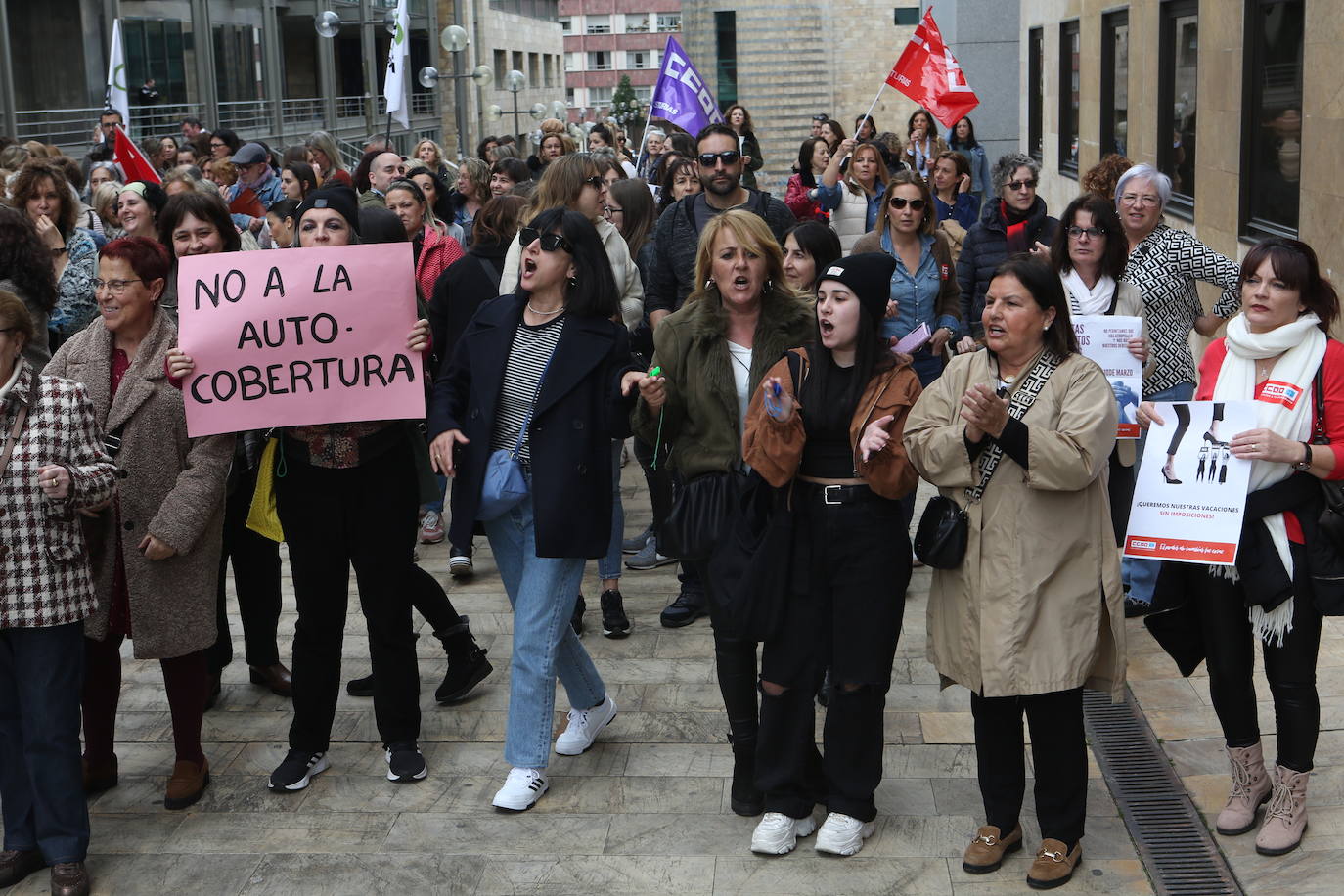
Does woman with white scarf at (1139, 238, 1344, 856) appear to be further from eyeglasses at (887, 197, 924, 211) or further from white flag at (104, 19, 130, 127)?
white flag at (104, 19, 130, 127)

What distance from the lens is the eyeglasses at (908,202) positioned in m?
7.79

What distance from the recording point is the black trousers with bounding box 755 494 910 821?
4.85 meters

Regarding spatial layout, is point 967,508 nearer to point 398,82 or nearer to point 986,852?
point 986,852

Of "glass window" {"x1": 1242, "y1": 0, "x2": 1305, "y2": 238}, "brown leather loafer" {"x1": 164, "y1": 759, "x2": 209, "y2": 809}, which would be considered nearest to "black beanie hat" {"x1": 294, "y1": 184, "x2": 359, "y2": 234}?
"brown leather loafer" {"x1": 164, "y1": 759, "x2": 209, "y2": 809}

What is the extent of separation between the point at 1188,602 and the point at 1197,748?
0.95 meters

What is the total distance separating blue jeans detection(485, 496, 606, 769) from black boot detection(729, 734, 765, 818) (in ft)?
2.28

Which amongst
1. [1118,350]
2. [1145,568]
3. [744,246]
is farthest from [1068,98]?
[744,246]

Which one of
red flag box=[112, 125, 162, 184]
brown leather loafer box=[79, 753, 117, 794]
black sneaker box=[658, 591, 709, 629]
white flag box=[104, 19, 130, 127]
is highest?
white flag box=[104, 19, 130, 127]

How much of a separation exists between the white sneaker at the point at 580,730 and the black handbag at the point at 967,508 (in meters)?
1.85

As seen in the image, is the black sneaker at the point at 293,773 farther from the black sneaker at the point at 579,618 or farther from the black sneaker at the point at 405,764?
the black sneaker at the point at 579,618

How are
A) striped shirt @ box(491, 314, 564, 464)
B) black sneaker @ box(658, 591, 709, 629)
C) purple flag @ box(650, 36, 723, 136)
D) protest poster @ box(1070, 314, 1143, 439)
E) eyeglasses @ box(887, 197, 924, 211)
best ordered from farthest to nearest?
1. purple flag @ box(650, 36, 723, 136)
2. eyeglasses @ box(887, 197, 924, 211)
3. black sneaker @ box(658, 591, 709, 629)
4. protest poster @ box(1070, 314, 1143, 439)
5. striped shirt @ box(491, 314, 564, 464)

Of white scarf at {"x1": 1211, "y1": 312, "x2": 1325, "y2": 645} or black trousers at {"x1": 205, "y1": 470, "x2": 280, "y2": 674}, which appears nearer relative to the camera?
white scarf at {"x1": 1211, "y1": 312, "x2": 1325, "y2": 645}

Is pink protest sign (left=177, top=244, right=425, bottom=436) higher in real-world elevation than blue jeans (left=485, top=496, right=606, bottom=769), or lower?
higher

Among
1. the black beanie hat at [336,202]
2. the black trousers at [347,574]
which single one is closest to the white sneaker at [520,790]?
the black trousers at [347,574]
